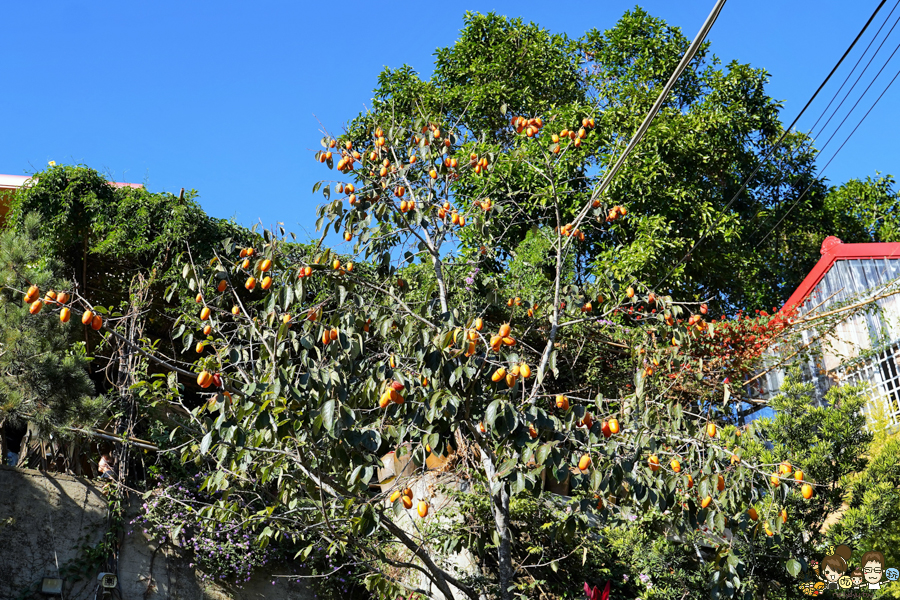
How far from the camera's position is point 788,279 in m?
14.8

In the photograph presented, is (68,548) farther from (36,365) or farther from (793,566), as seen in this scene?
(793,566)

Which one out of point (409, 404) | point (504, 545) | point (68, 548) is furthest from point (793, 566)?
point (68, 548)

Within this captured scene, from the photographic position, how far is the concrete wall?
245 inches

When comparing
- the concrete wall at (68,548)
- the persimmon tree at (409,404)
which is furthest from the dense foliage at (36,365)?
the persimmon tree at (409,404)

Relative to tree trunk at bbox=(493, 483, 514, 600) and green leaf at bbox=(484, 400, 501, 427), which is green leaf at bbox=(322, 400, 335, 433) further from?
tree trunk at bbox=(493, 483, 514, 600)

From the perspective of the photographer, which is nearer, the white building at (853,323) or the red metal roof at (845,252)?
the white building at (853,323)

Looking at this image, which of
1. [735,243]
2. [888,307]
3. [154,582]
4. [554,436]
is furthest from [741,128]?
[154,582]

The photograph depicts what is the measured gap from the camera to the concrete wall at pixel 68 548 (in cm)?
621

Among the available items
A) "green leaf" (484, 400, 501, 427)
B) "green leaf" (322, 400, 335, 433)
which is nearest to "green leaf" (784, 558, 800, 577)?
"green leaf" (484, 400, 501, 427)

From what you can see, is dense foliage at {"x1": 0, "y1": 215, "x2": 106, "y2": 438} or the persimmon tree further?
dense foliage at {"x1": 0, "y1": 215, "x2": 106, "y2": 438}

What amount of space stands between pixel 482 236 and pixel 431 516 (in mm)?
2867

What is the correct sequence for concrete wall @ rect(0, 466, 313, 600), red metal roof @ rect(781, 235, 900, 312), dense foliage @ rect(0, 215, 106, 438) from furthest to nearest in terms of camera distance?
1. red metal roof @ rect(781, 235, 900, 312)
2. concrete wall @ rect(0, 466, 313, 600)
3. dense foliage @ rect(0, 215, 106, 438)

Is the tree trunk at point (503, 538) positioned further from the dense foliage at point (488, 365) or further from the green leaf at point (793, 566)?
the green leaf at point (793, 566)

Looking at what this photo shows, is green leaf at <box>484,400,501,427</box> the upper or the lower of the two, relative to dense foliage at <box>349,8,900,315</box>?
lower
